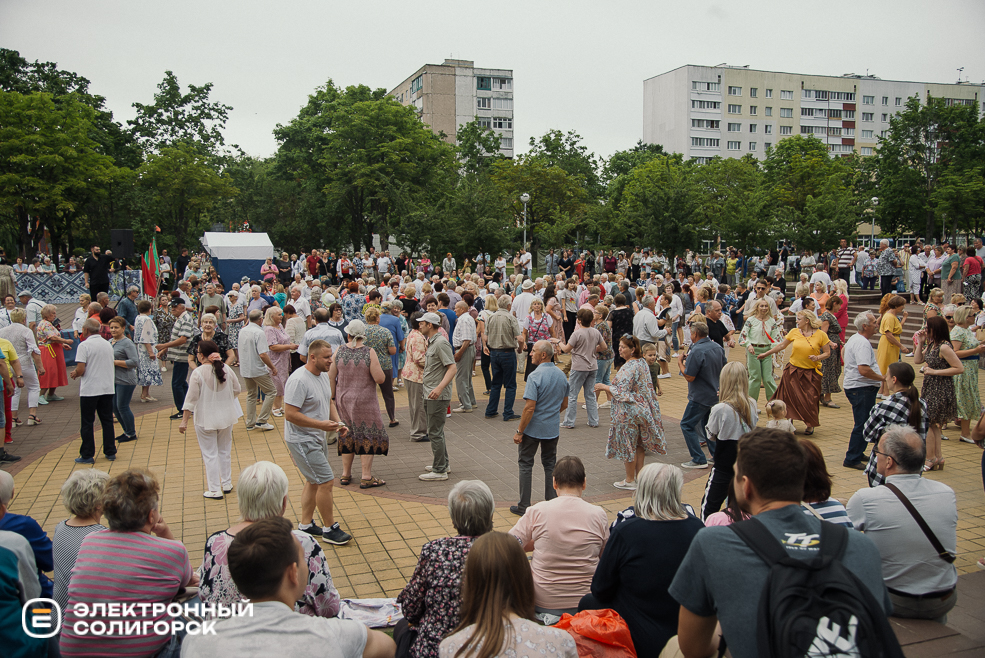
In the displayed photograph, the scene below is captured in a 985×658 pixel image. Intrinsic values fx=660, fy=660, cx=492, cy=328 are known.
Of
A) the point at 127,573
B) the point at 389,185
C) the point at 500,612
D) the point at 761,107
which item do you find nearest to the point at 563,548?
the point at 500,612

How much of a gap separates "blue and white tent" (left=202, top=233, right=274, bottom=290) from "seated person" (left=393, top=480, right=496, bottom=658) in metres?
26.4

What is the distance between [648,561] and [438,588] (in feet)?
3.65

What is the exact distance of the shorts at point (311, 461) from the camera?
19.6 feet

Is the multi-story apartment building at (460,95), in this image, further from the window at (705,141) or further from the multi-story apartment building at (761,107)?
the window at (705,141)

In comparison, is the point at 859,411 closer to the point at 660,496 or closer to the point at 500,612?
the point at 660,496

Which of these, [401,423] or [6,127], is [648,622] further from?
[6,127]

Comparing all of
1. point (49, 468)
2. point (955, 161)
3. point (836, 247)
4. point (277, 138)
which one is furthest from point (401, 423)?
point (277, 138)

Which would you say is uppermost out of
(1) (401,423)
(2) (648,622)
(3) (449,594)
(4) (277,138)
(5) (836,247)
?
(4) (277,138)

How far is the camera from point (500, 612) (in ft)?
8.82

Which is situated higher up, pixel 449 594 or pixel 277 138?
pixel 277 138

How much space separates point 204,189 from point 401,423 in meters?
36.6

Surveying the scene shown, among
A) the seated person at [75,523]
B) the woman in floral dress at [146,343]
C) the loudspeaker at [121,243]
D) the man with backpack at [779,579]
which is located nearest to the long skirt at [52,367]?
the woman in floral dress at [146,343]

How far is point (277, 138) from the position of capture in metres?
52.5

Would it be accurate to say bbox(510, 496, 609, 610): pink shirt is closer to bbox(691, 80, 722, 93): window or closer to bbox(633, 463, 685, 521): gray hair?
bbox(633, 463, 685, 521): gray hair
